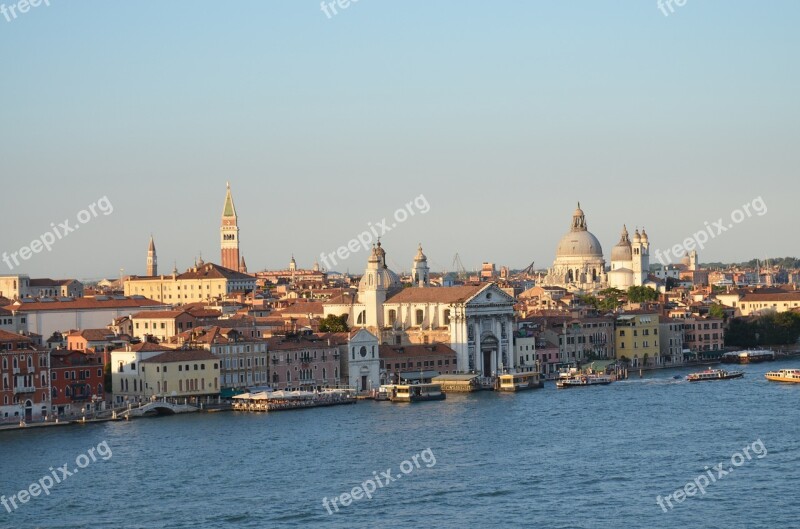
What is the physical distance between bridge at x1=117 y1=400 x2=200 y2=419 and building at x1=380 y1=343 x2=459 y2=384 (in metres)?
6.05

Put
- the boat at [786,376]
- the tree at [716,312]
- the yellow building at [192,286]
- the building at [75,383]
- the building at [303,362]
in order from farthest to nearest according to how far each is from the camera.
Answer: the yellow building at [192,286]
the tree at [716,312]
the boat at [786,376]
the building at [303,362]
the building at [75,383]

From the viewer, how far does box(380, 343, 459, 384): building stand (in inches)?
1391

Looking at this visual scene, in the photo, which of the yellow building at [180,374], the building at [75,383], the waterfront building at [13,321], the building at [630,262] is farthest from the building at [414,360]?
the building at [630,262]

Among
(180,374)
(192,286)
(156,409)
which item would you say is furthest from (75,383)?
(192,286)

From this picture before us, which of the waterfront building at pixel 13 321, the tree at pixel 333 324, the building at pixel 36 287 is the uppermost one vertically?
the building at pixel 36 287

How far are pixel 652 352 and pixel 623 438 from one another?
19102 mm

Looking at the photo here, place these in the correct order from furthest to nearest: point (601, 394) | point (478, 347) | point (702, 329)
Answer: point (702, 329), point (478, 347), point (601, 394)

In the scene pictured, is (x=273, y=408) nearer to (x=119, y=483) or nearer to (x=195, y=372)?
(x=195, y=372)

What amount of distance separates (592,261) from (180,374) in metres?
40.5

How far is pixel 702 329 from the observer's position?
46750 mm

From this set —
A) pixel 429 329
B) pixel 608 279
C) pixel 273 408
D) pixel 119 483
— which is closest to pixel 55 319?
pixel 429 329

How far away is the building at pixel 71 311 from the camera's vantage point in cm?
4072

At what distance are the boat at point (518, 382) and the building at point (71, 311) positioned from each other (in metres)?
11.4

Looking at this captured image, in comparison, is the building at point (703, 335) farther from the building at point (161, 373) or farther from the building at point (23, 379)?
the building at point (23, 379)
